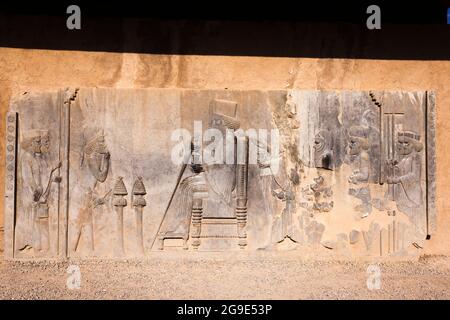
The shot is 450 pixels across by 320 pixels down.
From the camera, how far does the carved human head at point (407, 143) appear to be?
6133mm

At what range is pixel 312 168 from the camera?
19.9 ft

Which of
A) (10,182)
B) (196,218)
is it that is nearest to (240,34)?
(196,218)

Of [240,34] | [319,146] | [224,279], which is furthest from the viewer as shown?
[240,34]

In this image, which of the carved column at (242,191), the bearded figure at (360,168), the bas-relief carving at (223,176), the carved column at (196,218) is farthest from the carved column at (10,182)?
the bearded figure at (360,168)

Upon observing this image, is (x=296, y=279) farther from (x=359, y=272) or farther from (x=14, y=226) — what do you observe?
(x=14, y=226)

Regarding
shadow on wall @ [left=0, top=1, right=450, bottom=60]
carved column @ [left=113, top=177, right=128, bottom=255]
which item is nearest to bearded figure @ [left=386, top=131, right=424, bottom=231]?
shadow on wall @ [left=0, top=1, right=450, bottom=60]

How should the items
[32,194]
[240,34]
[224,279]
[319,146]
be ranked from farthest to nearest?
[240,34] → [319,146] → [32,194] → [224,279]

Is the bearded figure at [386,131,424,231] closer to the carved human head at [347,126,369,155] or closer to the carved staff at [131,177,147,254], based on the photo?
the carved human head at [347,126,369,155]

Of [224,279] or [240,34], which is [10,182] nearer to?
[224,279]

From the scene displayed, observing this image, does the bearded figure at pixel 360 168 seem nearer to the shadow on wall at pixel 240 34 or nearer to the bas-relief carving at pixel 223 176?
the bas-relief carving at pixel 223 176

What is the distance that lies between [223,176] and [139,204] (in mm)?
977

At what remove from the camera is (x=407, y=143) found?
241 inches

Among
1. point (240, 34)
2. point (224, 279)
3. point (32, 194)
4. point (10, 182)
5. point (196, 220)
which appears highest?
point (240, 34)

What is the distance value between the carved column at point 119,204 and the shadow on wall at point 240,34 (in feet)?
5.26
